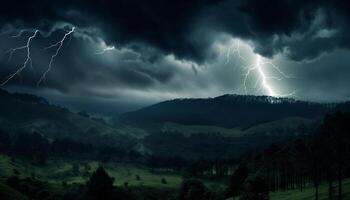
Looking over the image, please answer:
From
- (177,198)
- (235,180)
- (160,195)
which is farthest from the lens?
(160,195)

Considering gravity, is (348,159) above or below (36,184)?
→ above

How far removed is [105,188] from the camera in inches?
5389

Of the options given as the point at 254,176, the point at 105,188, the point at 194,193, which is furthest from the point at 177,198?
the point at 254,176

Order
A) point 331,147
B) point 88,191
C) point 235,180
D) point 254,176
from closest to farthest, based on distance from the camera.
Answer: point 254,176
point 331,147
point 88,191
point 235,180

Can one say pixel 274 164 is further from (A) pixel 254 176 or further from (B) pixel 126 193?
(A) pixel 254 176

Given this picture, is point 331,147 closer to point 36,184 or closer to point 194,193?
point 194,193

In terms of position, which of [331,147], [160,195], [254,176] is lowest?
[160,195]

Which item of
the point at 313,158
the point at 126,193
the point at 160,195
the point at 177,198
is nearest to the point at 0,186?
the point at 177,198

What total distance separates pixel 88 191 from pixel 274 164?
202 feet

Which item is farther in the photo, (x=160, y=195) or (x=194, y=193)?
(x=160, y=195)

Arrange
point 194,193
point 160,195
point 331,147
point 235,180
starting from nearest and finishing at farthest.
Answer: point 331,147, point 194,193, point 235,180, point 160,195

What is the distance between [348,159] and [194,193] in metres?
38.2

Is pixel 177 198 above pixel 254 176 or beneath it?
beneath

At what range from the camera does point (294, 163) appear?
121m
